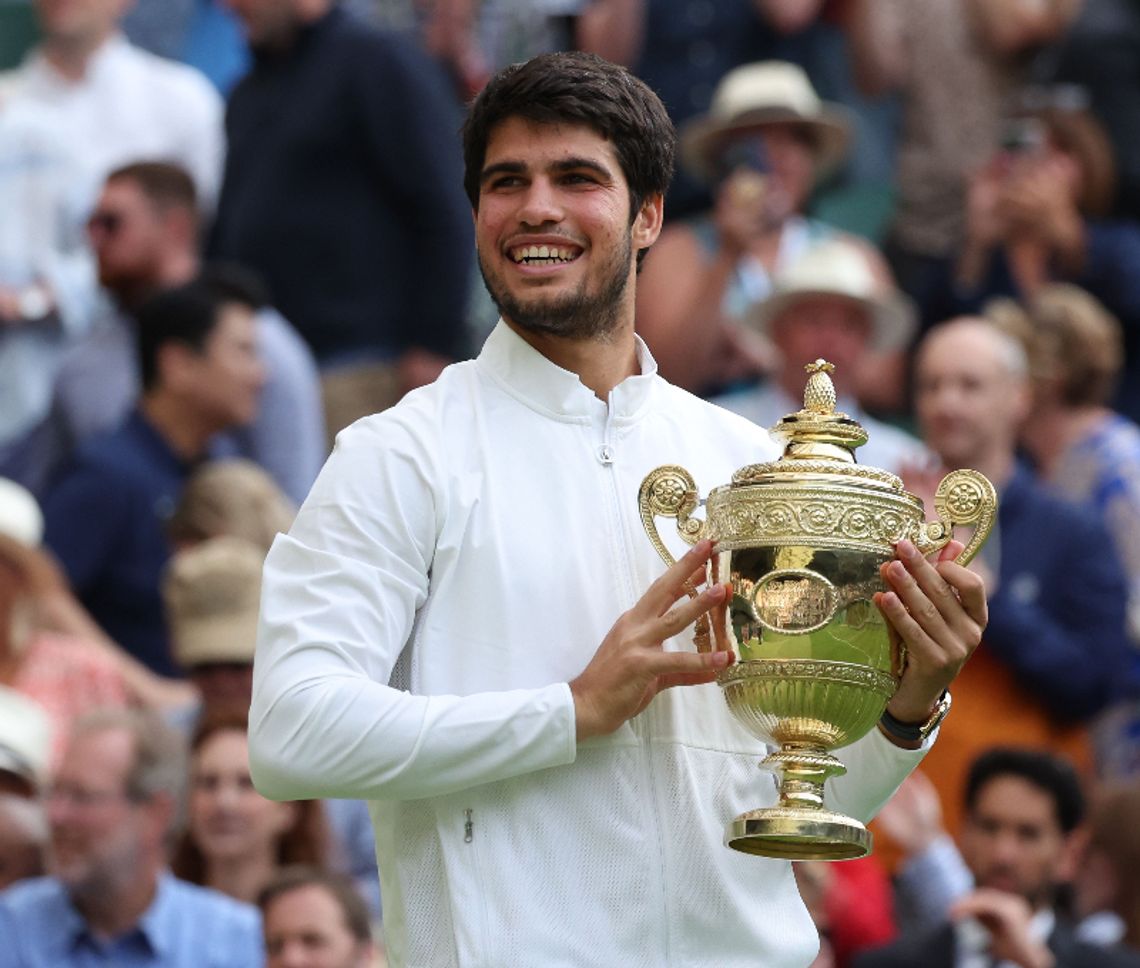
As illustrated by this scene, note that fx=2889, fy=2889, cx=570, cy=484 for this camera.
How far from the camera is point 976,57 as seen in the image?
36.9ft

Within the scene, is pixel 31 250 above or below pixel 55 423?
above

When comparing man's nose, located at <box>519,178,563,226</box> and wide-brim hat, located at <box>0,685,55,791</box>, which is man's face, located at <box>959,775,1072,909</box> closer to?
wide-brim hat, located at <box>0,685,55,791</box>

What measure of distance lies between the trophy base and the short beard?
2.59ft

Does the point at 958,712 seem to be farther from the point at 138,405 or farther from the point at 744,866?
the point at 744,866

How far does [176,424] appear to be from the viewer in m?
8.91

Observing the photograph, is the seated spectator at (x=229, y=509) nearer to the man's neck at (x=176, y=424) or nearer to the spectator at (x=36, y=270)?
the man's neck at (x=176, y=424)

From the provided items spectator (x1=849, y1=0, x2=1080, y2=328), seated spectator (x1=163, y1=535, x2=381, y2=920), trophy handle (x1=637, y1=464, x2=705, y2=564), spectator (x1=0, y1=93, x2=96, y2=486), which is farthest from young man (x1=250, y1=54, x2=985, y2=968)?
spectator (x1=849, y1=0, x2=1080, y2=328)

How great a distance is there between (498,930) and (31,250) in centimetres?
664

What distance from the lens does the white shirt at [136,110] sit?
1066 cm

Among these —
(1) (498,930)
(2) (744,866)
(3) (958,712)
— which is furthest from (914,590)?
(3) (958,712)

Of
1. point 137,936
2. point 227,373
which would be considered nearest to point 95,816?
point 137,936

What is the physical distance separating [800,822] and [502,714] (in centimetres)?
45

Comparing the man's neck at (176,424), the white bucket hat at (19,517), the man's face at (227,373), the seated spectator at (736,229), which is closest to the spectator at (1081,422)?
the seated spectator at (736,229)

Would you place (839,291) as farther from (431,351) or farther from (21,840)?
(21,840)
